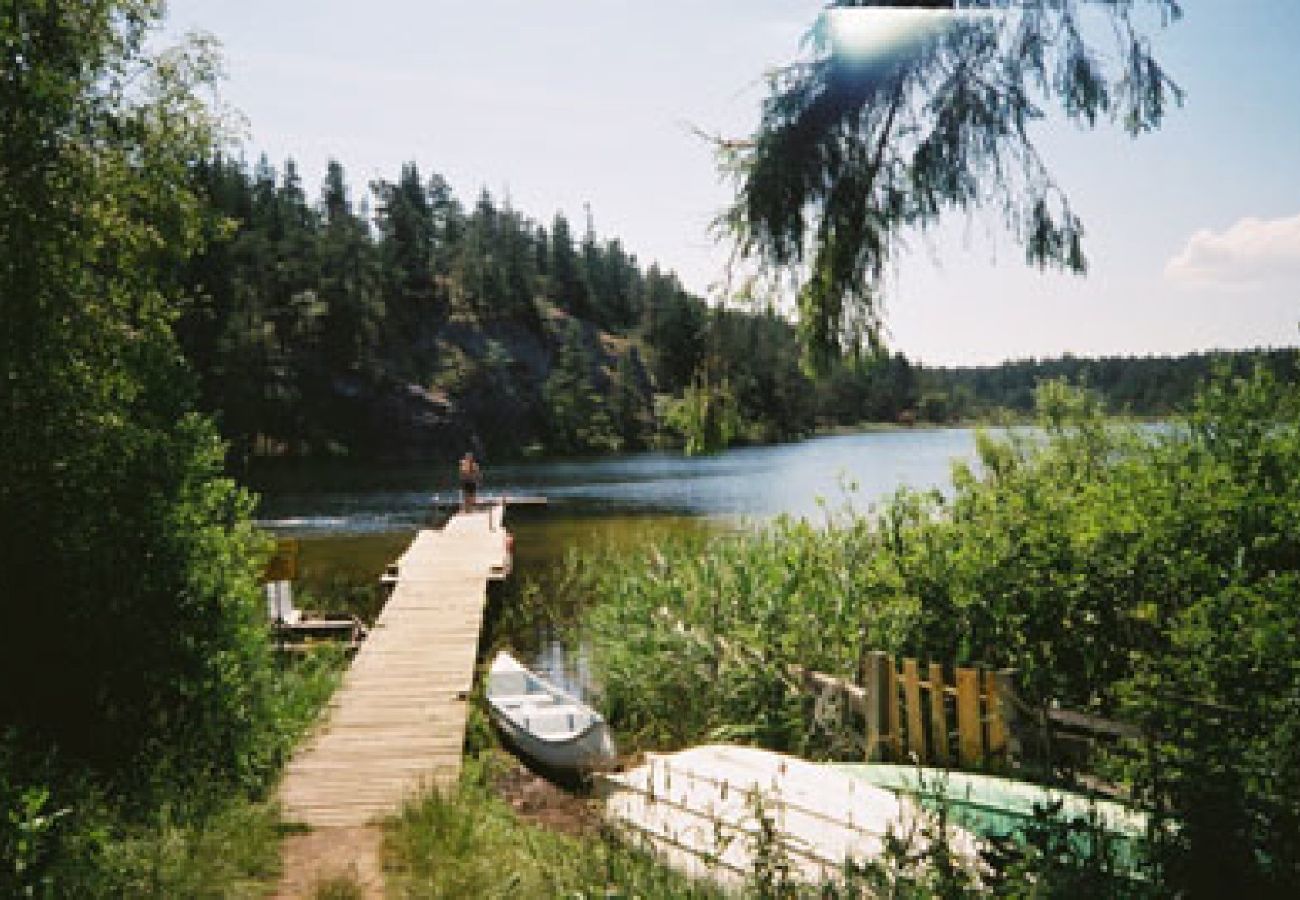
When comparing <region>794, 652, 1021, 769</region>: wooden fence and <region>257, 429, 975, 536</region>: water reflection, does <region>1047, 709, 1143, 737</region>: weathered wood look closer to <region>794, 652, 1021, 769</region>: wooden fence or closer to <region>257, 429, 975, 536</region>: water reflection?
<region>794, 652, 1021, 769</region>: wooden fence

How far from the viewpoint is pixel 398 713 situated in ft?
33.5

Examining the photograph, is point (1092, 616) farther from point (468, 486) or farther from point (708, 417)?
point (468, 486)

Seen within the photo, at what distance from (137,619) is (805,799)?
17.4ft

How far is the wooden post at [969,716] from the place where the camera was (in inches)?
295

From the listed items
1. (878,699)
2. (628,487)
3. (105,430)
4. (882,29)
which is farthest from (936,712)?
(628,487)

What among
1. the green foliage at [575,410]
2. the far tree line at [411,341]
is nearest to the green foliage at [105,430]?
the far tree line at [411,341]

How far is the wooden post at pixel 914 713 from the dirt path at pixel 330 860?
14.2 ft

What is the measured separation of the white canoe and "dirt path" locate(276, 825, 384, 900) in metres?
3.03

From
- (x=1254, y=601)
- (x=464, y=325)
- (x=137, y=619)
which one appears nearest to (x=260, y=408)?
(x=464, y=325)

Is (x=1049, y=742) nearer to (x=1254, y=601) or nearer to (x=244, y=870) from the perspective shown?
(x=1254, y=601)

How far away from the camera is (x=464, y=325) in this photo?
326 ft

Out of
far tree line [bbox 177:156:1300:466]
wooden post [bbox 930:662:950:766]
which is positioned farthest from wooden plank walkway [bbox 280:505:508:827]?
far tree line [bbox 177:156:1300:466]

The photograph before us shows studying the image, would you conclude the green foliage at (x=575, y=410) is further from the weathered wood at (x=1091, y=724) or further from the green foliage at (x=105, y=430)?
the weathered wood at (x=1091, y=724)

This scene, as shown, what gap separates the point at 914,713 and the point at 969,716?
503 millimetres
